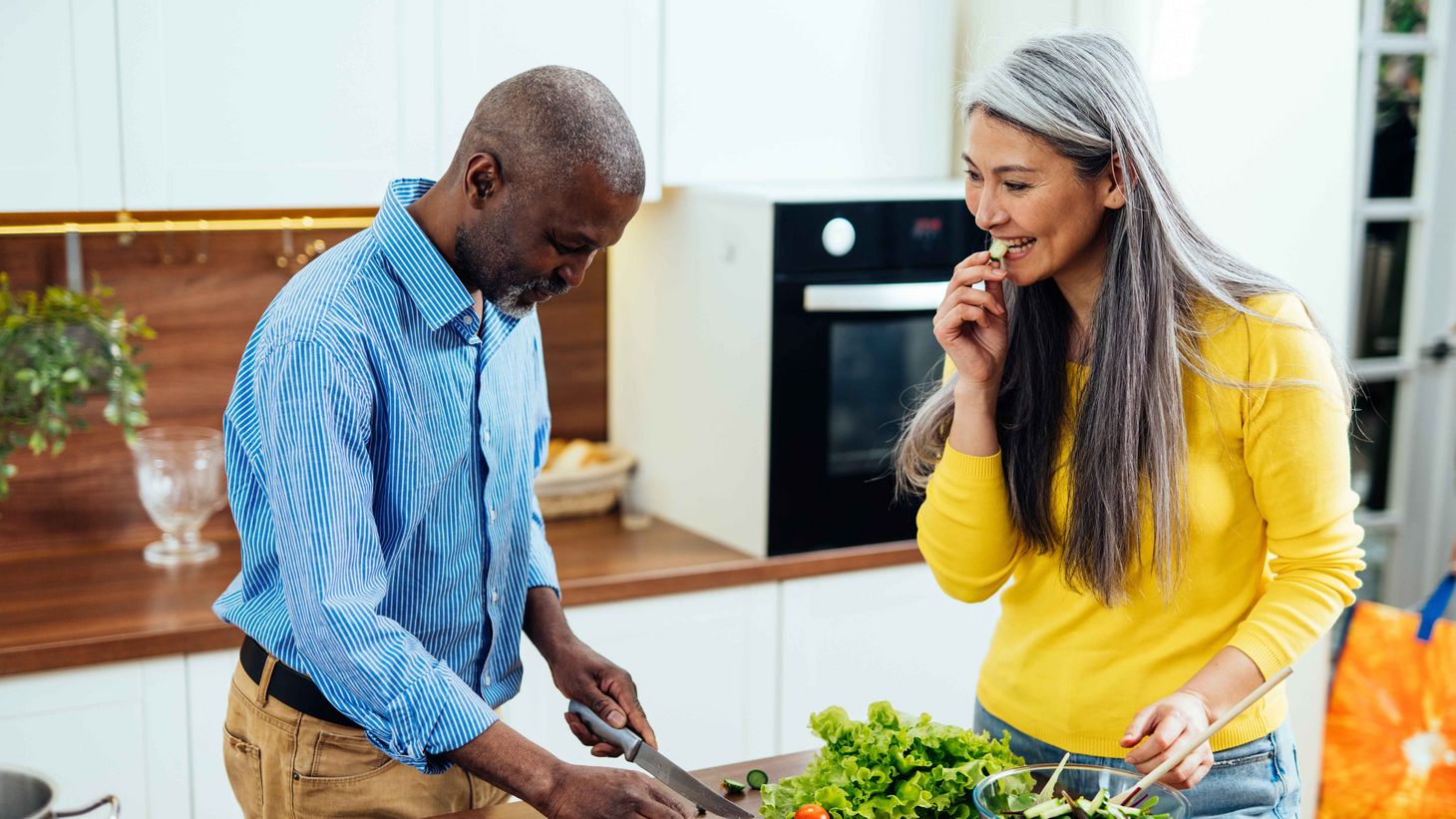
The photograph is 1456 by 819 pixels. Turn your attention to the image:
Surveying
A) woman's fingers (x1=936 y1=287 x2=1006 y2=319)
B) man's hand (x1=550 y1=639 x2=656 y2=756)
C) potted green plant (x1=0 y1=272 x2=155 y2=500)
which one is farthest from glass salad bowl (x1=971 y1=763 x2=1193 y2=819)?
potted green plant (x1=0 y1=272 x2=155 y2=500)

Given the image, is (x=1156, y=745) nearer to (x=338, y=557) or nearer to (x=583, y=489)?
(x=338, y=557)

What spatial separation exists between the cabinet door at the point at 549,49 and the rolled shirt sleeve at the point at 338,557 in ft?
4.11

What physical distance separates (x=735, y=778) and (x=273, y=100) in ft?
4.74

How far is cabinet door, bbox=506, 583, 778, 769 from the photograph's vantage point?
254 cm

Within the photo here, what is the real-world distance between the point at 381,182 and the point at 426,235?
1.11 m

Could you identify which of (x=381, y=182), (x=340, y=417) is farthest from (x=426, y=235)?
(x=381, y=182)

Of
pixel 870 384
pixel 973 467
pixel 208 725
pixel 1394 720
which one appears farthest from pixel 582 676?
pixel 1394 720

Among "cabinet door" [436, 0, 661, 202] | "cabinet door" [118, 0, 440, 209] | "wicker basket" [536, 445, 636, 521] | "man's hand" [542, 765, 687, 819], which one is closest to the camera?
"man's hand" [542, 765, 687, 819]

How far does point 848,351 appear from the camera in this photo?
272 centimetres

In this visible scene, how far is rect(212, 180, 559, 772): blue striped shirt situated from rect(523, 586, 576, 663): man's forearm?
3 centimetres

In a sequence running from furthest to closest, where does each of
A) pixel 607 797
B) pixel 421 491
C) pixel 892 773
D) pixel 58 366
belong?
1. pixel 58 366
2. pixel 421 491
3. pixel 892 773
4. pixel 607 797

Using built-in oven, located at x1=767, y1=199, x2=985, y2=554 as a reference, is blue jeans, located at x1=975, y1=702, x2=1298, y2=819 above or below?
below

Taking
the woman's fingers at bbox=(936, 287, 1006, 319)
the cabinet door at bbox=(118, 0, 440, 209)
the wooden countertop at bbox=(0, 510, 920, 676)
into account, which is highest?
the cabinet door at bbox=(118, 0, 440, 209)

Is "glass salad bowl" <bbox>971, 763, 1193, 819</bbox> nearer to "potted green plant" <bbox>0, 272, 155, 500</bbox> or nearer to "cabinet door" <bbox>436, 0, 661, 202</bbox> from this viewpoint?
"cabinet door" <bbox>436, 0, 661, 202</bbox>
